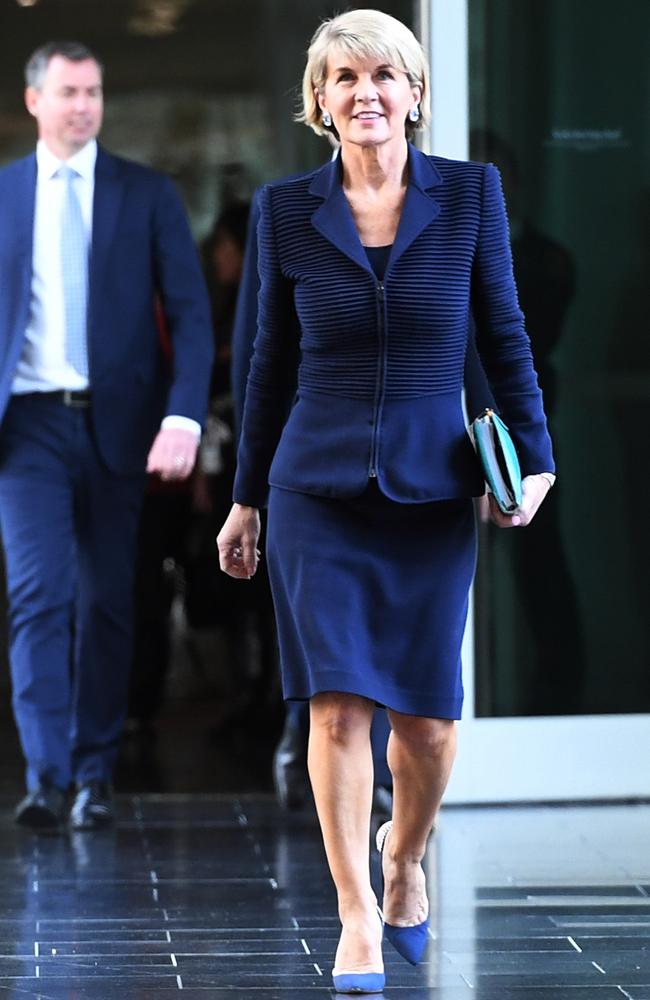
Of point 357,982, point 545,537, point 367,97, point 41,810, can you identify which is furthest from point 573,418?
point 357,982

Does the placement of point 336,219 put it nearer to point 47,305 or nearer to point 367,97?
point 367,97

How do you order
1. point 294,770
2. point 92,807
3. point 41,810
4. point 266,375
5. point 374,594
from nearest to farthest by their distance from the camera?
point 374,594, point 266,375, point 41,810, point 92,807, point 294,770

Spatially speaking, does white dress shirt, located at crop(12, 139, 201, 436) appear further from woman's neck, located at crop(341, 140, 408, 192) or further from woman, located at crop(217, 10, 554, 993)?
woman's neck, located at crop(341, 140, 408, 192)

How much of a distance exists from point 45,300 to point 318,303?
6.83ft

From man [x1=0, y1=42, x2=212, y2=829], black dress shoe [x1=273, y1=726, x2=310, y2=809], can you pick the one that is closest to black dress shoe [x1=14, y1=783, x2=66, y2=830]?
man [x1=0, y1=42, x2=212, y2=829]

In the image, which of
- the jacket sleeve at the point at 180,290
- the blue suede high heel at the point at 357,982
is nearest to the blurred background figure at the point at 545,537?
the jacket sleeve at the point at 180,290

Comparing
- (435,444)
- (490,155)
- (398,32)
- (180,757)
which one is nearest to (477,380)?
(435,444)

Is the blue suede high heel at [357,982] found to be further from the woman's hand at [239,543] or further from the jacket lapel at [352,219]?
the jacket lapel at [352,219]

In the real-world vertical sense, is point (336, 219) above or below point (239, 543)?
above

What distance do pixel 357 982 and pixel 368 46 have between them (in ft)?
5.76

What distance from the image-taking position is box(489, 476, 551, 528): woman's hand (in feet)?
13.1

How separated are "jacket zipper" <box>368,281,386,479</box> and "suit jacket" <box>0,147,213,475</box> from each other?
191 centimetres

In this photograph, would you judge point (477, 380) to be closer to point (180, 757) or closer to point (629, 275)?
point (629, 275)

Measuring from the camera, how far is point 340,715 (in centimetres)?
402
